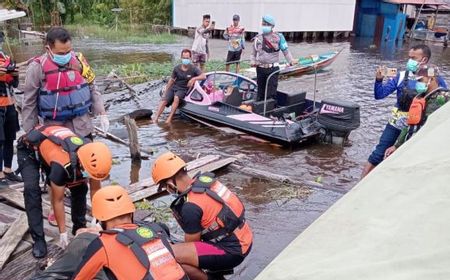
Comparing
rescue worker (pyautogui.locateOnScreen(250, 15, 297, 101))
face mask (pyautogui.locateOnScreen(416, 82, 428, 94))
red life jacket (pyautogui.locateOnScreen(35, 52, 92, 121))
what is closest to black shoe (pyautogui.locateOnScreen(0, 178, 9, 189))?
red life jacket (pyautogui.locateOnScreen(35, 52, 92, 121))

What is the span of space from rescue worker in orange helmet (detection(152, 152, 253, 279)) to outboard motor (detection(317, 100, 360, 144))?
474 cm

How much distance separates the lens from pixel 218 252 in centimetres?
373

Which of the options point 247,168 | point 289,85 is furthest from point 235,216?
point 289,85

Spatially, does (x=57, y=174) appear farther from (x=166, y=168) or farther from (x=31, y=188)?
(x=166, y=168)

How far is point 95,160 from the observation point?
11.5 ft

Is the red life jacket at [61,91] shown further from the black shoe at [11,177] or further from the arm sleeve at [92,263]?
the arm sleeve at [92,263]

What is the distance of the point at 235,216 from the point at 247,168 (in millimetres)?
3484

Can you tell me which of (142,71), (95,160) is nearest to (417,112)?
(95,160)

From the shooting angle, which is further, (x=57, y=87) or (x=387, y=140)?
(x=387, y=140)

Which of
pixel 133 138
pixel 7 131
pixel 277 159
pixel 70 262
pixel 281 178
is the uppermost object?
pixel 7 131

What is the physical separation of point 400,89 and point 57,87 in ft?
12.4

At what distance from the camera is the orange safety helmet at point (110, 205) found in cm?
295

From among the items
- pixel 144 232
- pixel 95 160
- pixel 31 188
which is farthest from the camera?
pixel 31 188

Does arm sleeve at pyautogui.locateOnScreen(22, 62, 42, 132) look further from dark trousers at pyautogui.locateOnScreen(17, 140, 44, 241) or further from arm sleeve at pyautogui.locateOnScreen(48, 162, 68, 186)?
arm sleeve at pyautogui.locateOnScreen(48, 162, 68, 186)
